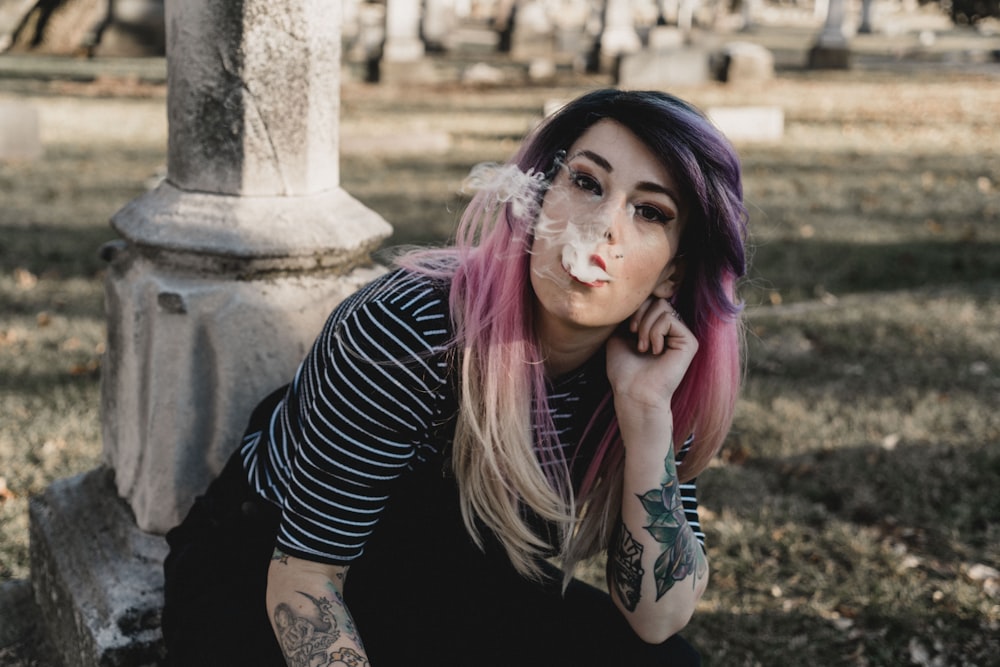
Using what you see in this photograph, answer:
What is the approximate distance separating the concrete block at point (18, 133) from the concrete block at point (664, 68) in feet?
28.4

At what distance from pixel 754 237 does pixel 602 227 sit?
217 inches

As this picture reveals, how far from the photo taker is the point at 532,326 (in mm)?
1794

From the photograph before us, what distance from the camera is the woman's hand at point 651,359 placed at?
1.82 metres

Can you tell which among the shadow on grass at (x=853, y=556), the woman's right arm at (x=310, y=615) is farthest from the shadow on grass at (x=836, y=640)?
the woman's right arm at (x=310, y=615)

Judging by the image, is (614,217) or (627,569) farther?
(627,569)

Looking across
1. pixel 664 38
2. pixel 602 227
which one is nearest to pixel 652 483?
pixel 602 227

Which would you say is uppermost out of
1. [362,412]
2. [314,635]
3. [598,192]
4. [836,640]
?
[598,192]

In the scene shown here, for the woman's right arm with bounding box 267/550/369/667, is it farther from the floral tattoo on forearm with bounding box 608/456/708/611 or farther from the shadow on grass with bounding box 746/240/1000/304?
the shadow on grass with bounding box 746/240/1000/304

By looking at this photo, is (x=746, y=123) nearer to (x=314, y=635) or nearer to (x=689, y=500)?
(x=689, y=500)

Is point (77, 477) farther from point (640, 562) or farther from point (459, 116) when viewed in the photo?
point (459, 116)

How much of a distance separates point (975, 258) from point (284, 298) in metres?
5.60

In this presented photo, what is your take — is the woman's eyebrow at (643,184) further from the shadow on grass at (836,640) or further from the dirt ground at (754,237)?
the shadow on grass at (836,640)

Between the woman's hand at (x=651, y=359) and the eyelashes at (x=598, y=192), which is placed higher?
the eyelashes at (x=598, y=192)

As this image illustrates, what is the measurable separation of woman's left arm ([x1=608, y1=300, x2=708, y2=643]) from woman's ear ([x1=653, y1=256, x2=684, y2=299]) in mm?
21
